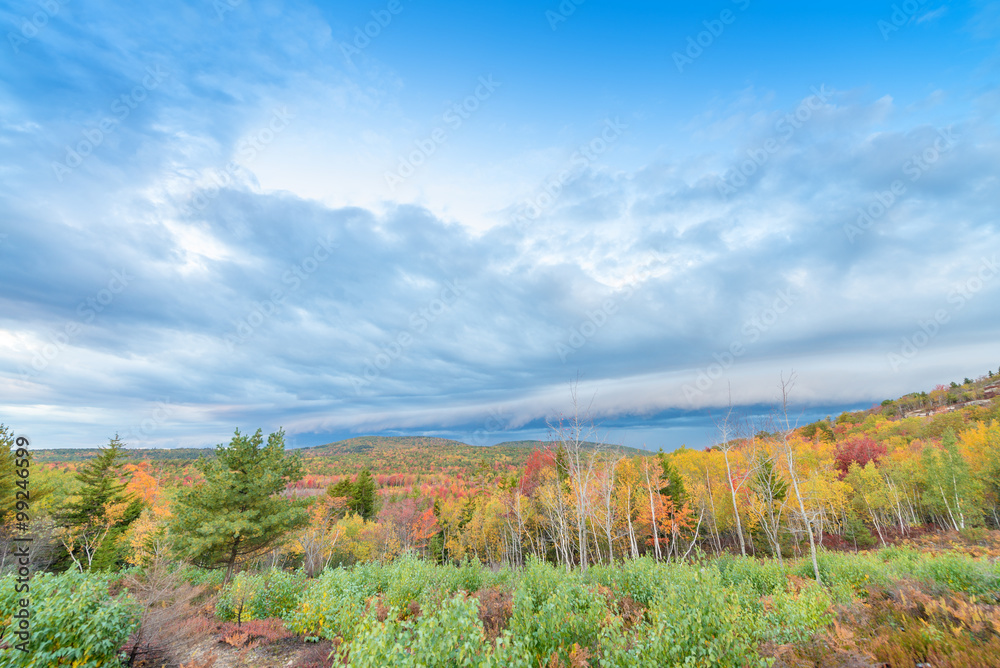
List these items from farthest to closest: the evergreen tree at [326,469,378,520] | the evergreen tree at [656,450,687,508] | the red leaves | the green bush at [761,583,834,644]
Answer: the evergreen tree at [326,469,378,520]
the red leaves
the evergreen tree at [656,450,687,508]
the green bush at [761,583,834,644]

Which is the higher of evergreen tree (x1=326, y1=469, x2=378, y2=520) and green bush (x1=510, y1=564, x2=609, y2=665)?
green bush (x1=510, y1=564, x2=609, y2=665)

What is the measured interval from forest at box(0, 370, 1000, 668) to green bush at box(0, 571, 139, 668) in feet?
0.17

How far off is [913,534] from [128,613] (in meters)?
76.0

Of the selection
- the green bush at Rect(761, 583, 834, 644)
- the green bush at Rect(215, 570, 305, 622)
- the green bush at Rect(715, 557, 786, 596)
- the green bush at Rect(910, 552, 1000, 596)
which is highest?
the green bush at Rect(761, 583, 834, 644)

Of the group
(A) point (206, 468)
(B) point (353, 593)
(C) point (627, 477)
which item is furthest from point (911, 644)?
(C) point (627, 477)

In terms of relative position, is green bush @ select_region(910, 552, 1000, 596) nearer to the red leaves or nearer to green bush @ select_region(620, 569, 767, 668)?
green bush @ select_region(620, 569, 767, 668)

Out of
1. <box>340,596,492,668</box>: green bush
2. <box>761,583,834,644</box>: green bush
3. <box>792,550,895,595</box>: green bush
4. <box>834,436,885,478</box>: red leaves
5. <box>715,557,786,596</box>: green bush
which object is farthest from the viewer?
<box>834,436,885,478</box>: red leaves

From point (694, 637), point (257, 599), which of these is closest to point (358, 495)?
point (257, 599)

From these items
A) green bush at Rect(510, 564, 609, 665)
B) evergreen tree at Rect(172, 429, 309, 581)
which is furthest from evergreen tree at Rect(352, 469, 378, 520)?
green bush at Rect(510, 564, 609, 665)

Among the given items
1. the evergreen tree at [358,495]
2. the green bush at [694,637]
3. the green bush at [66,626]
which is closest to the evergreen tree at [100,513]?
the green bush at [66,626]

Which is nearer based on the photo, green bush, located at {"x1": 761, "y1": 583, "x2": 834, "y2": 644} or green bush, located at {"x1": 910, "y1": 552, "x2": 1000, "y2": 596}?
green bush, located at {"x1": 761, "y1": 583, "x2": 834, "y2": 644}

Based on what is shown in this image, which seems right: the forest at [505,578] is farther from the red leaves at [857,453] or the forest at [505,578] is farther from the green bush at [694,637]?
the red leaves at [857,453]

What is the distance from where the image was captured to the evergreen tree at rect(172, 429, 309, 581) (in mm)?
21656

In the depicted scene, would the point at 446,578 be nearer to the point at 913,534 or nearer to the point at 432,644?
the point at 432,644
